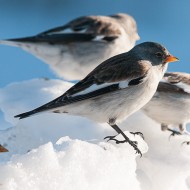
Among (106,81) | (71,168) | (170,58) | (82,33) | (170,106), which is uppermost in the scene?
(82,33)

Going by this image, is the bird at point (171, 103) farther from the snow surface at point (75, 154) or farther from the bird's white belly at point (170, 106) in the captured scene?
the snow surface at point (75, 154)

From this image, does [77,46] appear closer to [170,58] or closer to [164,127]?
[164,127]

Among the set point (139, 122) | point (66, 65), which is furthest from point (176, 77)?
point (66, 65)

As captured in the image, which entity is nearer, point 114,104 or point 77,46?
point 114,104

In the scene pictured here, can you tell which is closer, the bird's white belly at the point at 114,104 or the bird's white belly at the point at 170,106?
the bird's white belly at the point at 114,104

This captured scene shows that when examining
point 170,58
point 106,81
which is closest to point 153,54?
point 170,58

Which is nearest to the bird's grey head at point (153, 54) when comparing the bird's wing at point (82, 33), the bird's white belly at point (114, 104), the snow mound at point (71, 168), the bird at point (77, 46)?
the bird's white belly at point (114, 104)

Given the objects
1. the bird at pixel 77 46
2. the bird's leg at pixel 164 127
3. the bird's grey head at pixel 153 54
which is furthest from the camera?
the bird at pixel 77 46
